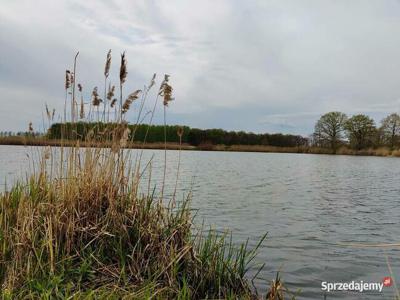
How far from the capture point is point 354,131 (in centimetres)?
6281

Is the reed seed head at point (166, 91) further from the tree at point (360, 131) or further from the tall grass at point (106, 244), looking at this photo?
the tree at point (360, 131)

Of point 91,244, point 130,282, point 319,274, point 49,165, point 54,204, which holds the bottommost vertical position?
point 319,274

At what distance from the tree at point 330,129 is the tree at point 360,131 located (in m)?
1.26

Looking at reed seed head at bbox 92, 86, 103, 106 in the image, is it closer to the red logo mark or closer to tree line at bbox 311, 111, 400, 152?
the red logo mark

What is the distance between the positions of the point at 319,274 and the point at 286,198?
7.64m

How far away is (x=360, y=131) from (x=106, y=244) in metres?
64.4

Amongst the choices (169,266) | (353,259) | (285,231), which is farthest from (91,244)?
(285,231)

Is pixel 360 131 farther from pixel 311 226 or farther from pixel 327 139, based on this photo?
pixel 311 226

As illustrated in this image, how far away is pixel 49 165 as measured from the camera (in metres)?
5.79

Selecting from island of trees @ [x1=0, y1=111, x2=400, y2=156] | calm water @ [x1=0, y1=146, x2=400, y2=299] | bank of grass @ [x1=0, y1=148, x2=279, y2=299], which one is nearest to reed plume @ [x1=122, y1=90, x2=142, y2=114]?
bank of grass @ [x1=0, y1=148, x2=279, y2=299]

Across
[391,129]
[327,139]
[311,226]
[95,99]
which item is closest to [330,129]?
[327,139]

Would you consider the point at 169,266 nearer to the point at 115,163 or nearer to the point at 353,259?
the point at 115,163

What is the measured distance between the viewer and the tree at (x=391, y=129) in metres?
59.2

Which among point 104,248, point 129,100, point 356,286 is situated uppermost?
point 129,100
